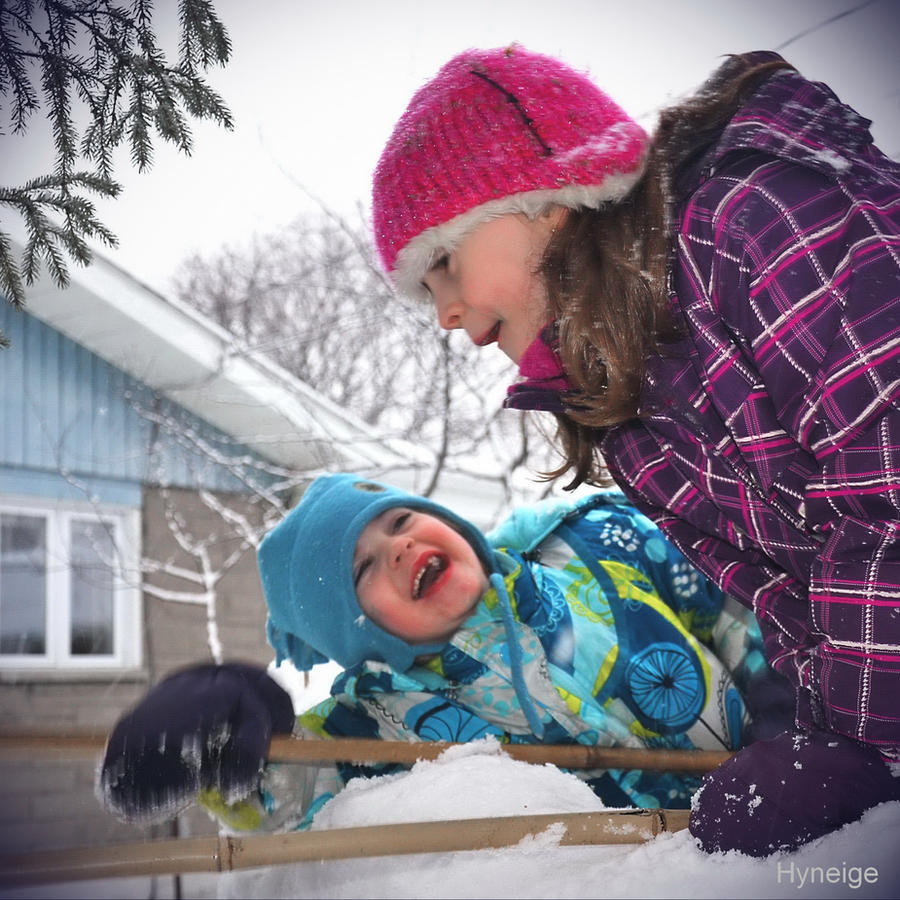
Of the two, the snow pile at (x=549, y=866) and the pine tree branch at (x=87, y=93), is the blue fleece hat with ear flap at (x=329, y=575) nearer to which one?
the snow pile at (x=549, y=866)

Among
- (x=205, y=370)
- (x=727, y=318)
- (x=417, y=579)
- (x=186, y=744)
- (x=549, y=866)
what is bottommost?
(x=549, y=866)

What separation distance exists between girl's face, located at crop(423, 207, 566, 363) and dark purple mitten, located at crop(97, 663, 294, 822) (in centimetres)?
60

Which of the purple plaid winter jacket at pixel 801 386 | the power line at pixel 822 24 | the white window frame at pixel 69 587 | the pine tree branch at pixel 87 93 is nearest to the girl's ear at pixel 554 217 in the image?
the purple plaid winter jacket at pixel 801 386

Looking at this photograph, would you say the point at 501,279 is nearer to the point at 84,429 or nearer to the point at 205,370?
the point at 84,429

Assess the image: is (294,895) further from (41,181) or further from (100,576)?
(100,576)

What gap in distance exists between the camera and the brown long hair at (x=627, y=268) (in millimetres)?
1048

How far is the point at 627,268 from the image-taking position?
3.46 ft

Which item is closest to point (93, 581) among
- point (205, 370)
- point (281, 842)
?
point (205, 370)

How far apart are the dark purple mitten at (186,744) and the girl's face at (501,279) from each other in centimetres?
60

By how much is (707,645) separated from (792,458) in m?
0.83

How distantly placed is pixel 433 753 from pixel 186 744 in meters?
0.38

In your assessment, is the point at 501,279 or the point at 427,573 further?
the point at 427,573

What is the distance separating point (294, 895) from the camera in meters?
0.90

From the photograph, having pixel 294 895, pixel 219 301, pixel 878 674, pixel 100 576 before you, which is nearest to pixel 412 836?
pixel 294 895
